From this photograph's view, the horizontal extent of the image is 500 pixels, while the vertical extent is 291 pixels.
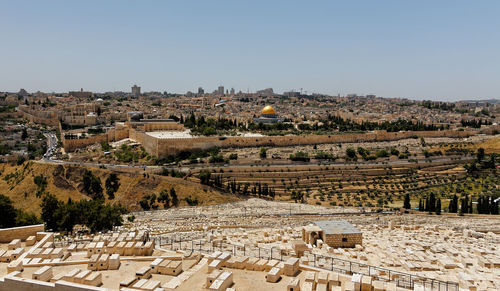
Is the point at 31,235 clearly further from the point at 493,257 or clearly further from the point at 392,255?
the point at 493,257

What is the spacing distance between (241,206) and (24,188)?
58.3ft

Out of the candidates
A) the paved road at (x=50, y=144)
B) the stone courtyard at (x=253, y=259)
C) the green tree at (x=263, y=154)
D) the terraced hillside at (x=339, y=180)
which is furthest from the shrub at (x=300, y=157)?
the paved road at (x=50, y=144)

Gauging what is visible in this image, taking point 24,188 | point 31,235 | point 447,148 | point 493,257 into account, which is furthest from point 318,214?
point 447,148

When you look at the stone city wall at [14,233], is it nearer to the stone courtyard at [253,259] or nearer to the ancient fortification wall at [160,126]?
the stone courtyard at [253,259]

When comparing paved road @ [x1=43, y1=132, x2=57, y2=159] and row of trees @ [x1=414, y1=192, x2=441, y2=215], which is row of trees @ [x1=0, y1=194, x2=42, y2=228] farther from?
paved road @ [x1=43, y1=132, x2=57, y2=159]

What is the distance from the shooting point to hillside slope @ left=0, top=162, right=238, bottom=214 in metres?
31.8

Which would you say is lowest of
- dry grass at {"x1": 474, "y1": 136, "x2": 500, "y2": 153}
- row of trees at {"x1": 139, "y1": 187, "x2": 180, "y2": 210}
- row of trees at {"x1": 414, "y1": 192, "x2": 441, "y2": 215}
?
row of trees at {"x1": 139, "y1": 187, "x2": 180, "y2": 210}

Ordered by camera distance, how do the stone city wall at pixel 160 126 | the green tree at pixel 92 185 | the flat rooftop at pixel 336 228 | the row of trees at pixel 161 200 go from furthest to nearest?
the stone city wall at pixel 160 126, the green tree at pixel 92 185, the row of trees at pixel 161 200, the flat rooftop at pixel 336 228

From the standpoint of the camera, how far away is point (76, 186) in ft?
114

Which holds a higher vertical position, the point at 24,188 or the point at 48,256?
the point at 48,256

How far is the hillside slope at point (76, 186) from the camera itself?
104 feet

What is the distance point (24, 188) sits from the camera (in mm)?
34656

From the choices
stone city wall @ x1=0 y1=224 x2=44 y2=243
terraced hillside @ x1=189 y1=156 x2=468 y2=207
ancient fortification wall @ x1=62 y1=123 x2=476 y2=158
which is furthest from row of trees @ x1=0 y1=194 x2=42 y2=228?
ancient fortification wall @ x1=62 y1=123 x2=476 y2=158

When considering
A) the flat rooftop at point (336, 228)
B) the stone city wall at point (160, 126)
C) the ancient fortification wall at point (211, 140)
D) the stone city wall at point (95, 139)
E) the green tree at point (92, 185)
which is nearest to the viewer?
the flat rooftop at point (336, 228)
